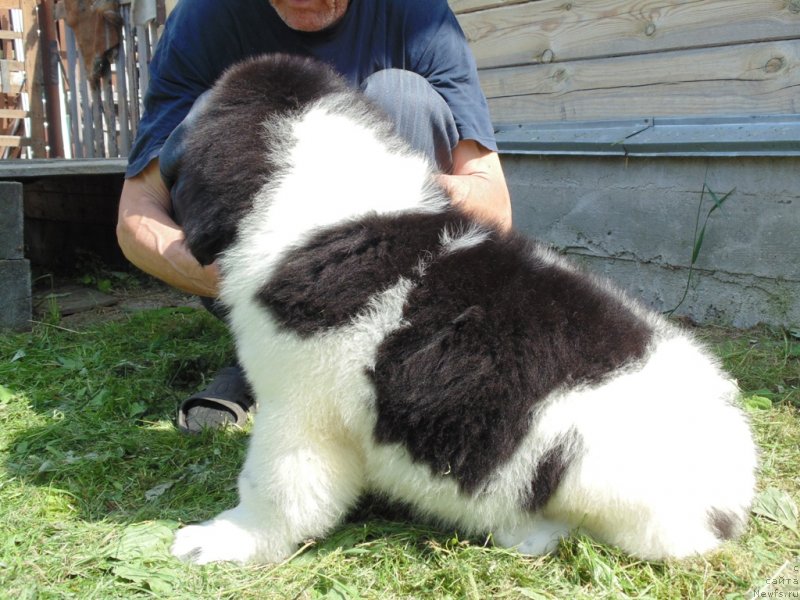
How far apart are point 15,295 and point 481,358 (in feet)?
11.2

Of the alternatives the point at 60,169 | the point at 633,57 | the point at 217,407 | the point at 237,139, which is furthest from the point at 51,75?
the point at 237,139

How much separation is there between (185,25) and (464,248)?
1764 mm

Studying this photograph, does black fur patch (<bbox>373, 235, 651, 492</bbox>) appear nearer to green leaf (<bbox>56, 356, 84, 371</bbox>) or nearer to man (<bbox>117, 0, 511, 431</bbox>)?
man (<bbox>117, 0, 511, 431</bbox>)

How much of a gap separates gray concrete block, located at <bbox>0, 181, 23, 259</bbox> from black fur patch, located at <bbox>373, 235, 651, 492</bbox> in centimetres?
309

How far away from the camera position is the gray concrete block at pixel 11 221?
406cm

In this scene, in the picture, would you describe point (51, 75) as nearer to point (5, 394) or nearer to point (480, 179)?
point (5, 394)

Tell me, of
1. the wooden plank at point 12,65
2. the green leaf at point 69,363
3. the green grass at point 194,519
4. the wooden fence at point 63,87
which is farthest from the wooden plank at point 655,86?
the wooden plank at point 12,65

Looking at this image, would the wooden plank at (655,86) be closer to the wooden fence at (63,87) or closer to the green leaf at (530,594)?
A: the green leaf at (530,594)

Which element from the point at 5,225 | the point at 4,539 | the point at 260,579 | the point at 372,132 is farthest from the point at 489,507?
the point at 5,225

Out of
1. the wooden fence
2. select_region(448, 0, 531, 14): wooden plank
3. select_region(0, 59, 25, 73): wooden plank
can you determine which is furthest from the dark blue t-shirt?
select_region(0, 59, 25, 73): wooden plank

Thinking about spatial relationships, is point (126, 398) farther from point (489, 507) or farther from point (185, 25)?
point (489, 507)

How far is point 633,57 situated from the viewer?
435 centimetres

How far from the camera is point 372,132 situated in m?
2.20

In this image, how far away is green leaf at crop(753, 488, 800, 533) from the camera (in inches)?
87.1
